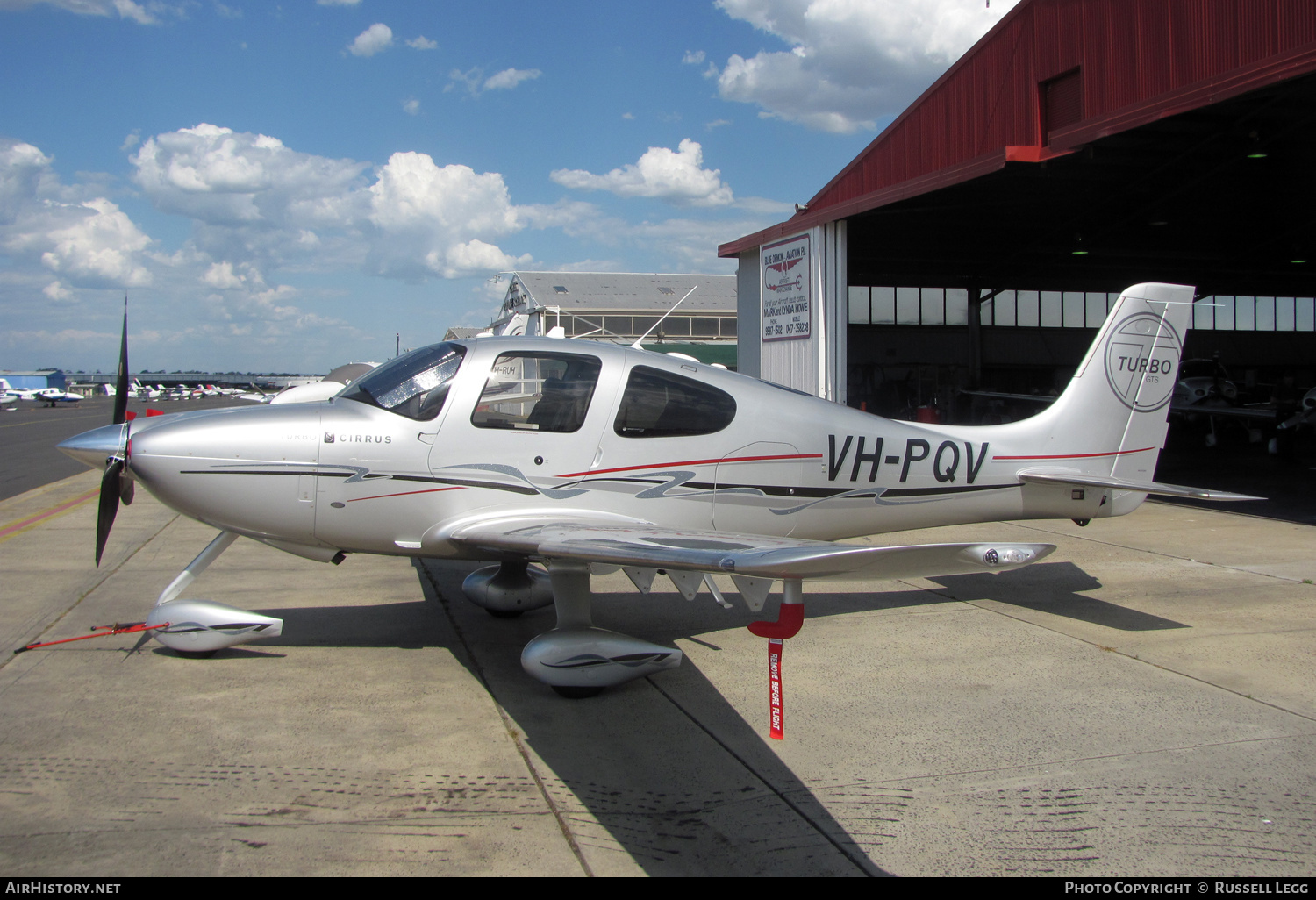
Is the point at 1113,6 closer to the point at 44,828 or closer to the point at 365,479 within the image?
the point at 365,479

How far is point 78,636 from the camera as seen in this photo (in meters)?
5.89

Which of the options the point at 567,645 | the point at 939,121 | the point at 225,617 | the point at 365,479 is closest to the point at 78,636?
the point at 225,617

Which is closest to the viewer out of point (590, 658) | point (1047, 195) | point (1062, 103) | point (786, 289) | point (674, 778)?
point (674, 778)

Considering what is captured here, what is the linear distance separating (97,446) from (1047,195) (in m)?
17.1

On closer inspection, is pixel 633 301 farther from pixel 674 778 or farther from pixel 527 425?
pixel 674 778

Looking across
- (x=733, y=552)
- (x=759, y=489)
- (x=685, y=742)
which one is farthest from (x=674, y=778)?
(x=759, y=489)

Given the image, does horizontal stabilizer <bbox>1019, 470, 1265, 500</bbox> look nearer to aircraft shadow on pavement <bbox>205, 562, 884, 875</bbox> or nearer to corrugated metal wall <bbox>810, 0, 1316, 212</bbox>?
aircraft shadow on pavement <bbox>205, 562, 884, 875</bbox>

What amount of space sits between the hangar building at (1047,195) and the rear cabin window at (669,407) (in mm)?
7559

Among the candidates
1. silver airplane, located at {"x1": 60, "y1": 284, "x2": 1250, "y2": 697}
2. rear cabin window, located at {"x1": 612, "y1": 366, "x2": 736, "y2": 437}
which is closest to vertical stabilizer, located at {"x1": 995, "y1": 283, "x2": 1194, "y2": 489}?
silver airplane, located at {"x1": 60, "y1": 284, "x2": 1250, "y2": 697}

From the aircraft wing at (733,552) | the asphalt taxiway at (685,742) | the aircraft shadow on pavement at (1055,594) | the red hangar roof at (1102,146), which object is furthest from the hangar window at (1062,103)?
the aircraft wing at (733,552)

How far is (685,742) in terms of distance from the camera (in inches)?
169

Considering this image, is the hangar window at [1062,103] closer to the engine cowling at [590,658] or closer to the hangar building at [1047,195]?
the hangar building at [1047,195]

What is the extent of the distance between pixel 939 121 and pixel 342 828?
1462 centimetres

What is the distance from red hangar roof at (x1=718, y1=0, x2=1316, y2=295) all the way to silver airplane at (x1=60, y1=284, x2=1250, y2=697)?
653 centimetres
